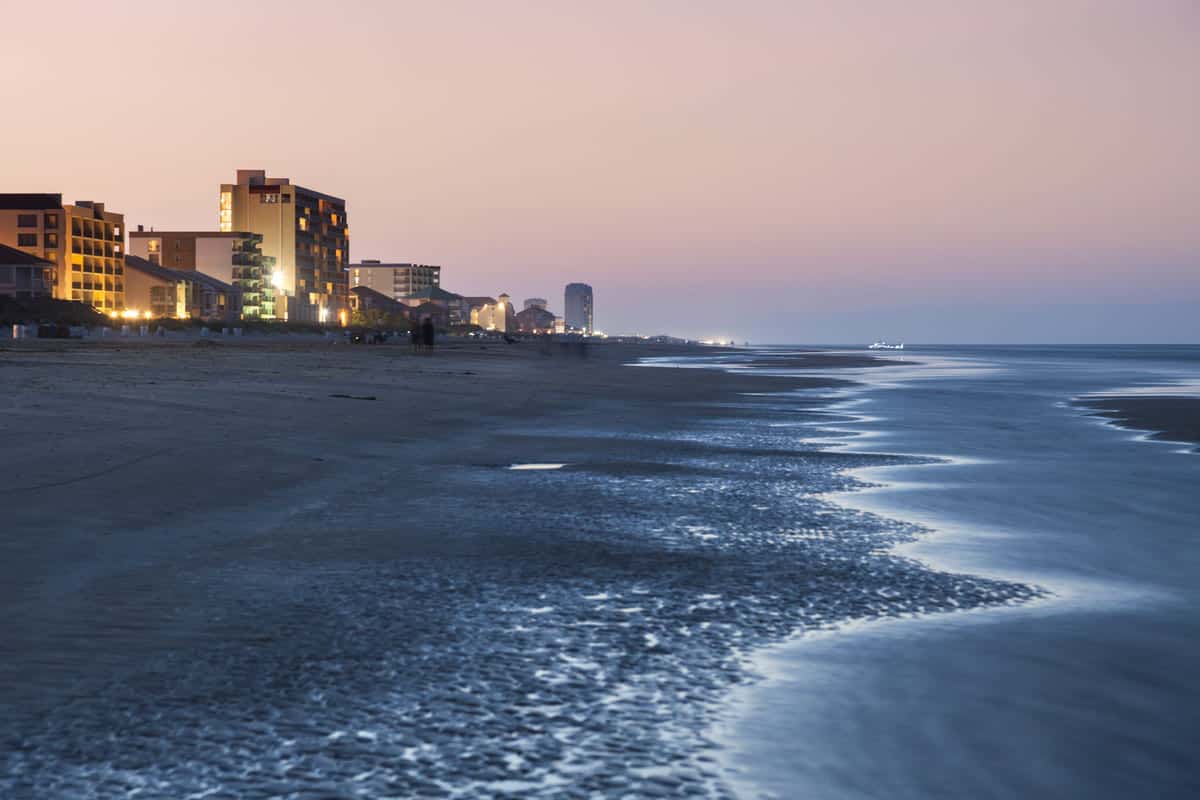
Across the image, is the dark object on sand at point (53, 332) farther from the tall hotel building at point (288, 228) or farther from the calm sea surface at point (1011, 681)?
the tall hotel building at point (288, 228)

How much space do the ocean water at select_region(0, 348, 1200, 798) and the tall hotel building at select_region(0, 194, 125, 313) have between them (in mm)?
130402

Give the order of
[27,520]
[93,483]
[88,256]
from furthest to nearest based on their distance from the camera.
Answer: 1. [88,256]
2. [93,483]
3. [27,520]

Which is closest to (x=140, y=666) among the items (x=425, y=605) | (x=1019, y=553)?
(x=425, y=605)

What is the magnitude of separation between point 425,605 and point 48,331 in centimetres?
6922

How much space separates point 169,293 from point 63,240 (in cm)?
1371

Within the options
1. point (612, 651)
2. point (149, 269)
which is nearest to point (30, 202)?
point (149, 269)

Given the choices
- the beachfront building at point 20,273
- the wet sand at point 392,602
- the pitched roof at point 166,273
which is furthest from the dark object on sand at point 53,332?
the pitched roof at point 166,273

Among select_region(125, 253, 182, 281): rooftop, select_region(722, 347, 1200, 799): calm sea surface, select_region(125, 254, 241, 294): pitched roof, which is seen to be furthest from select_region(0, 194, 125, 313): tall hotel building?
select_region(722, 347, 1200, 799): calm sea surface

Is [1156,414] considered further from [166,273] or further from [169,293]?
[166,273]

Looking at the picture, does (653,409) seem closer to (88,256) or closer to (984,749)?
(984,749)

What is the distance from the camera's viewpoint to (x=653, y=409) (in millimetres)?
25594

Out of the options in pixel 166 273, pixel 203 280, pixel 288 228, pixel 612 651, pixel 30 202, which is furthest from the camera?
pixel 288 228

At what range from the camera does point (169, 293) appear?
132625 mm

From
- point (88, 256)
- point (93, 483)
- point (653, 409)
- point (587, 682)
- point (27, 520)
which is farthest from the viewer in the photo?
point (88, 256)
